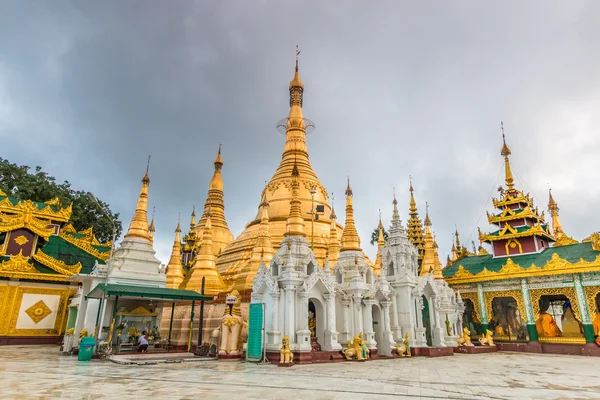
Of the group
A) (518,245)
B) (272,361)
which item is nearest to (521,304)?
(518,245)

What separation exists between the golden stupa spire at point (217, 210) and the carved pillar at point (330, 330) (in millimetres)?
25221

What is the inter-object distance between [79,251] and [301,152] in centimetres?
2093

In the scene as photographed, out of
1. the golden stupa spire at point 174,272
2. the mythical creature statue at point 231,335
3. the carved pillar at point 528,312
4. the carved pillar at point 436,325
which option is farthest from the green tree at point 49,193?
the carved pillar at point 528,312

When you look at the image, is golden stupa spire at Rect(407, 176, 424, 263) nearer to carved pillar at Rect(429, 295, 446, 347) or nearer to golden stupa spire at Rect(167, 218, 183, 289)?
carved pillar at Rect(429, 295, 446, 347)

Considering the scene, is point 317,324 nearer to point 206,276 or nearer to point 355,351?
point 355,351

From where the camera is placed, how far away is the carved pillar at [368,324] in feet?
62.1

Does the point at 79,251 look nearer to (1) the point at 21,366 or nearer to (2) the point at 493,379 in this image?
(1) the point at 21,366

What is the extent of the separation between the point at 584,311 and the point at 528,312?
3135mm

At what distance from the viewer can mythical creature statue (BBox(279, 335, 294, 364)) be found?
602 inches

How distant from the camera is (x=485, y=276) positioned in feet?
92.7

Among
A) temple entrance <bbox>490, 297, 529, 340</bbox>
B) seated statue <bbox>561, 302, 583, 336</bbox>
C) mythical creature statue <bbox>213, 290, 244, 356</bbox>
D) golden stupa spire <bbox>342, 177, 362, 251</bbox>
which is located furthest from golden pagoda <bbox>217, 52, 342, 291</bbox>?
seated statue <bbox>561, 302, 583, 336</bbox>

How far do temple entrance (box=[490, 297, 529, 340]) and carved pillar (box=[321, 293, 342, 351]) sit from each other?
1649 cm

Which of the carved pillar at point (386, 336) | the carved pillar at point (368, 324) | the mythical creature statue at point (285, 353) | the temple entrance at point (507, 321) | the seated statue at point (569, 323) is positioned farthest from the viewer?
the temple entrance at point (507, 321)

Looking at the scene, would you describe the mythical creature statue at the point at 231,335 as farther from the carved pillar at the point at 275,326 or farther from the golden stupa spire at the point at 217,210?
the golden stupa spire at the point at 217,210
